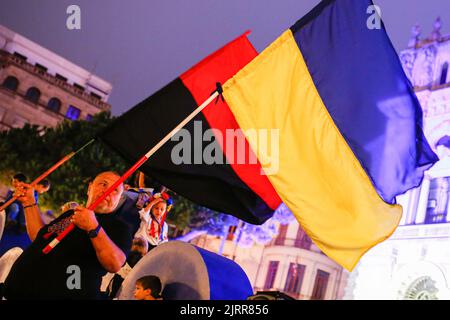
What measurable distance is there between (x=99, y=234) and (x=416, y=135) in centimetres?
314

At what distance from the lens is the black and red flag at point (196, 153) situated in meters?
5.85

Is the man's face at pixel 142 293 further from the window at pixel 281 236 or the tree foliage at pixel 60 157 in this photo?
the window at pixel 281 236

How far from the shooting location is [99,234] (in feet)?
13.0

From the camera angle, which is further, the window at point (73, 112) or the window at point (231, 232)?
the window at point (73, 112)

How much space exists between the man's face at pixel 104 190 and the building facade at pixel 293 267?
108 ft

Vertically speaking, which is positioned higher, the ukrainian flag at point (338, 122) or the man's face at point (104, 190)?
the ukrainian flag at point (338, 122)

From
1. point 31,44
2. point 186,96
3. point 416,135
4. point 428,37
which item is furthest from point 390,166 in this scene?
point 31,44

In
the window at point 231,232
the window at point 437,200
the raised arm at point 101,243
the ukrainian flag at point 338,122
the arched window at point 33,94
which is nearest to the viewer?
Answer: the raised arm at point 101,243

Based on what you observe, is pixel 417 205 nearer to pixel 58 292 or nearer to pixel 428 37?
pixel 428 37

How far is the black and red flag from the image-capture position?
5.85 meters

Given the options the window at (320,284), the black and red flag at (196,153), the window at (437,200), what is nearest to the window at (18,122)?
the window at (320,284)

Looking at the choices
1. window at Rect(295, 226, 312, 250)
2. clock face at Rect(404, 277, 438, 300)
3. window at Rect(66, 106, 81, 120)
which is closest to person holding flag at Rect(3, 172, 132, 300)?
clock face at Rect(404, 277, 438, 300)

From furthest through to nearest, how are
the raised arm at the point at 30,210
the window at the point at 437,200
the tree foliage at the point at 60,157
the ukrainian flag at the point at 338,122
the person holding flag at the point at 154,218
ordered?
the window at the point at 437,200 → the tree foliage at the point at 60,157 → the person holding flag at the point at 154,218 → the ukrainian flag at the point at 338,122 → the raised arm at the point at 30,210
